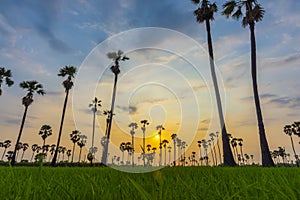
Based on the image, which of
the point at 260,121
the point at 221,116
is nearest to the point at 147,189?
the point at 260,121

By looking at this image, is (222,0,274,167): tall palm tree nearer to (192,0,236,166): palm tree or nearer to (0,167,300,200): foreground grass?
(192,0,236,166): palm tree

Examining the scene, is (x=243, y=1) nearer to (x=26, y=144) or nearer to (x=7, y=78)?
(x=7, y=78)

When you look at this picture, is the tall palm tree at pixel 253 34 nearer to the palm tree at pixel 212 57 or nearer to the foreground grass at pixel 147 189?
the palm tree at pixel 212 57

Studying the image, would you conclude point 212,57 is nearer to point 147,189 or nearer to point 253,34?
point 253,34

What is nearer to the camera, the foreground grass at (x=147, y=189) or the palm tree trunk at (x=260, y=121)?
the foreground grass at (x=147, y=189)

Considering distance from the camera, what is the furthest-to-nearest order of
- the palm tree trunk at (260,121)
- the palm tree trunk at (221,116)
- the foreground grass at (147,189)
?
the palm tree trunk at (221,116), the palm tree trunk at (260,121), the foreground grass at (147,189)

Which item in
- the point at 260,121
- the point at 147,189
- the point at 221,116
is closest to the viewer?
the point at 147,189

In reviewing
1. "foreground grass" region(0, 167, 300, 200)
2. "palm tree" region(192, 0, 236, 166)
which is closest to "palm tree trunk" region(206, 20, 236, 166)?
"palm tree" region(192, 0, 236, 166)

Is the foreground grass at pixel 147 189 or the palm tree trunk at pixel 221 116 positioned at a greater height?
the palm tree trunk at pixel 221 116

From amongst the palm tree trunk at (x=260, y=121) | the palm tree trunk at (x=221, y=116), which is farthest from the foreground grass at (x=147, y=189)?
the palm tree trunk at (x=221, y=116)

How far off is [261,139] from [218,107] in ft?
15.7

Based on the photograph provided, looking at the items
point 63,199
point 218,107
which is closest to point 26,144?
point 218,107

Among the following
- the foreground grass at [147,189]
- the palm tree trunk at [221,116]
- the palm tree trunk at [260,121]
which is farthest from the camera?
the palm tree trunk at [221,116]

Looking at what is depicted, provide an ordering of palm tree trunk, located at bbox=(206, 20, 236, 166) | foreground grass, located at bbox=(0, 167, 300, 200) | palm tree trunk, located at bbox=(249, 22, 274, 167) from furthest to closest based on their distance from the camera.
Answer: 1. palm tree trunk, located at bbox=(206, 20, 236, 166)
2. palm tree trunk, located at bbox=(249, 22, 274, 167)
3. foreground grass, located at bbox=(0, 167, 300, 200)
